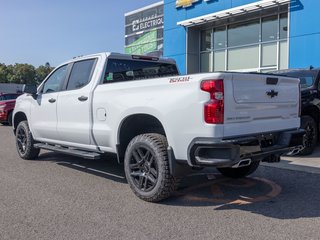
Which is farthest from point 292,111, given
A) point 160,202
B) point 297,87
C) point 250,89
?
point 160,202

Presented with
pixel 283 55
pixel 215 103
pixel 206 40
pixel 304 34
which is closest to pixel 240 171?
pixel 215 103

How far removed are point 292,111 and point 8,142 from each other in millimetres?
8814

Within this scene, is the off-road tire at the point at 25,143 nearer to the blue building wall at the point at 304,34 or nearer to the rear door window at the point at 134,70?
the rear door window at the point at 134,70

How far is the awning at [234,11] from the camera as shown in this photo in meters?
16.9

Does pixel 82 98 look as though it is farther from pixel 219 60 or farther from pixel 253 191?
pixel 219 60

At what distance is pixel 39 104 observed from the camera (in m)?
7.65

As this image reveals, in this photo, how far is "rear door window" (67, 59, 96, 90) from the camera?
6.48m

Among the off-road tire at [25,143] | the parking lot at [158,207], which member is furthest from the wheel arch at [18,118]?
the parking lot at [158,207]

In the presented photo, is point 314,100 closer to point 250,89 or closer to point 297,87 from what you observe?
point 297,87

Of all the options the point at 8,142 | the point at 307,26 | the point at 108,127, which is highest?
the point at 307,26

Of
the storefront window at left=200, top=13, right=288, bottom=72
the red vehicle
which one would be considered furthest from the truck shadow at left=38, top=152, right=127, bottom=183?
the storefront window at left=200, top=13, right=288, bottom=72

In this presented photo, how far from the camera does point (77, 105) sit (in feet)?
21.1

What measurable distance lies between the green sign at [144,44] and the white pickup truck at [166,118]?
2143cm

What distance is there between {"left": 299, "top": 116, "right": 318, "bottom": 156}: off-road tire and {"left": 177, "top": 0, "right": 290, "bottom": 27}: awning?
963cm
